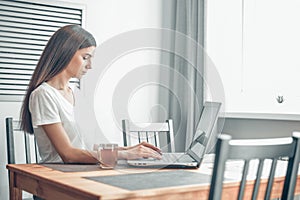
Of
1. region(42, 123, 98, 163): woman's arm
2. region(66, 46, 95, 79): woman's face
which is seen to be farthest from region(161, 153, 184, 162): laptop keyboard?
region(66, 46, 95, 79): woman's face

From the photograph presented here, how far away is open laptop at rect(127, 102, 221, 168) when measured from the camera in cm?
203

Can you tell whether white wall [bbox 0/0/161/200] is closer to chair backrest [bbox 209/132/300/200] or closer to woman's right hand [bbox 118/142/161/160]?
woman's right hand [bbox 118/142/161/160]

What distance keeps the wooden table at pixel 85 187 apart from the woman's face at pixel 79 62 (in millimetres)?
525

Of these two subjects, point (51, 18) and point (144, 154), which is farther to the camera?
point (51, 18)

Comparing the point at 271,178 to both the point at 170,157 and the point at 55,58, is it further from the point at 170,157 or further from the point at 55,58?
the point at 55,58

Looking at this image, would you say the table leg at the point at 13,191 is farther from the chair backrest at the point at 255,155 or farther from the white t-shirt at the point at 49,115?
the chair backrest at the point at 255,155

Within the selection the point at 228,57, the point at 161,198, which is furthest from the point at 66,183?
the point at 228,57

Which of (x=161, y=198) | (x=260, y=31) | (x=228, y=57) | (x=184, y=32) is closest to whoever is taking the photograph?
(x=161, y=198)

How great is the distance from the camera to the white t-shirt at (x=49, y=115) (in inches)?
86.3

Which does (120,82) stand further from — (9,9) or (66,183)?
(66,183)

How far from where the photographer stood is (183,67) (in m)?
3.53

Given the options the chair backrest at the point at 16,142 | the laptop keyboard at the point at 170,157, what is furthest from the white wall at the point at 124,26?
the laptop keyboard at the point at 170,157

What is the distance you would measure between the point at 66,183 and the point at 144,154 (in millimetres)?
534

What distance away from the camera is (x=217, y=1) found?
3.40m
